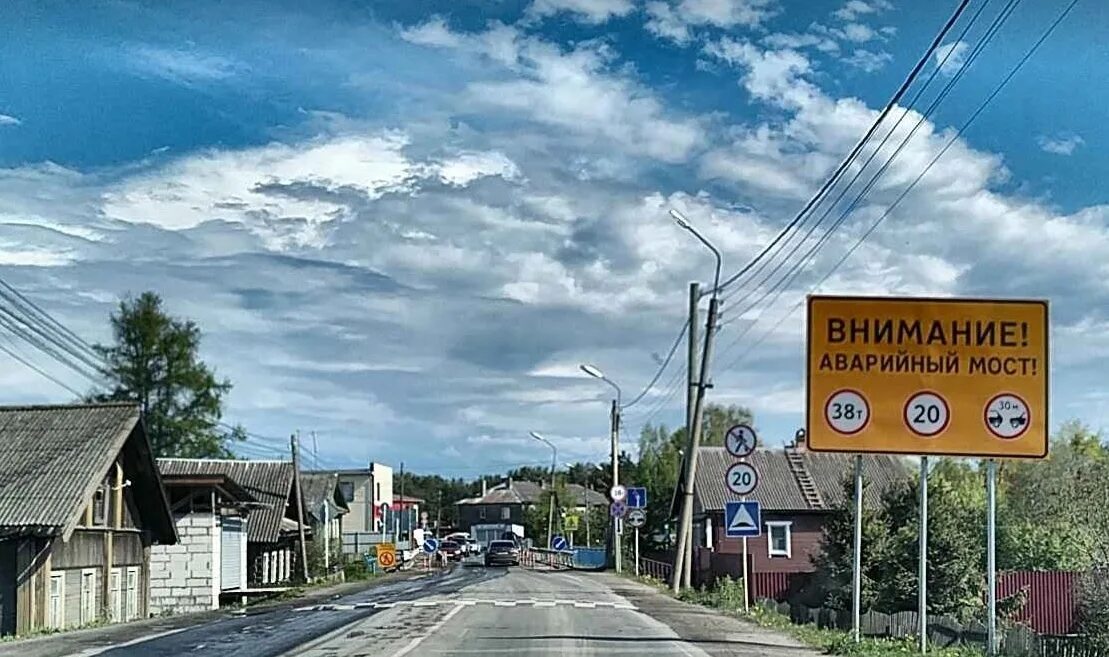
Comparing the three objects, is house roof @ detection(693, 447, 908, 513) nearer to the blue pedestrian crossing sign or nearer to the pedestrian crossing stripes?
the pedestrian crossing stripes

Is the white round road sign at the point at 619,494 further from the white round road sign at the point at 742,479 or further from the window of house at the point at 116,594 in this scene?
the white round road sign at the point at 742,479

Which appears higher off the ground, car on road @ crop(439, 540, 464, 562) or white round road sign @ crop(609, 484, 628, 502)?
white round road sign @ crop(609, 484, 628, 502)

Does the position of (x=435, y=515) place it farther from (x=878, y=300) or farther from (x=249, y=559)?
(x=878, y=300)

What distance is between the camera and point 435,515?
18912 centimetres

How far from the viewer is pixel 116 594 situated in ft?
131

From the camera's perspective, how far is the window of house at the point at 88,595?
3681 centimetres

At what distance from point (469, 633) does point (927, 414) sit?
7.70 metres

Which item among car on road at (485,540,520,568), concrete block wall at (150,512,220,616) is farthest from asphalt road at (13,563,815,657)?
car on road at (485,540,520,568)

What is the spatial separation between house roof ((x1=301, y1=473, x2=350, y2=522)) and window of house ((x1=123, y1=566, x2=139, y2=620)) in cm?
3595

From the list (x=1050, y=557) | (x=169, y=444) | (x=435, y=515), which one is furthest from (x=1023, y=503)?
(x=435, y=515)

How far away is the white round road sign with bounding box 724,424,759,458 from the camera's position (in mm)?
26922

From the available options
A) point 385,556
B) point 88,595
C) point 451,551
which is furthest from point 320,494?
point 88,595

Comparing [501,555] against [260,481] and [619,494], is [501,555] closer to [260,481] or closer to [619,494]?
[260,481]

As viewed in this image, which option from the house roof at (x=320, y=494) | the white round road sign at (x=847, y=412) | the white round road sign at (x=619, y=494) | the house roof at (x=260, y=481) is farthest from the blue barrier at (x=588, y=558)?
the white round road sign at (x=847, y=412)
